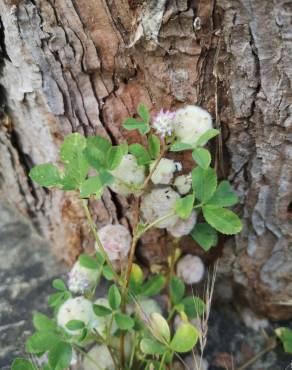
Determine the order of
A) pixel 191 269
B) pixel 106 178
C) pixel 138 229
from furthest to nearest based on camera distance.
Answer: pixel 191 269
pixel 138 229
pixel 106 178

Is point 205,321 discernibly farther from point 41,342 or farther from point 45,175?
point 45,175

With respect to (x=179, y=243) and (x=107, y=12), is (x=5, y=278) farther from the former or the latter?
(x=107, y=12)

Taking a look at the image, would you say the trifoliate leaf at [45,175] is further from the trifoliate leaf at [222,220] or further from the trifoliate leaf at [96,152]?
the trifoliate leaf at [222,220]

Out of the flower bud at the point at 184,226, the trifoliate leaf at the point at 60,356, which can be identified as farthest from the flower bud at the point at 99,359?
the flower bud at the point at 184,226

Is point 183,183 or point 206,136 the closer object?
point 206,136

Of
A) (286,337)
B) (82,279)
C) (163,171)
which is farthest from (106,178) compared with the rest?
(286,337)

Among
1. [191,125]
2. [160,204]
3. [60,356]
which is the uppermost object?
[191,125]
